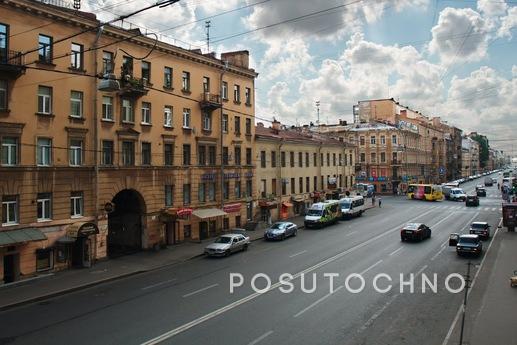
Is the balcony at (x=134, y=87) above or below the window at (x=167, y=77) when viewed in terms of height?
below

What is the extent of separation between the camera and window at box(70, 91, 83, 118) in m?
28.1

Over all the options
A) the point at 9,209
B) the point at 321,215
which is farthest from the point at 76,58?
the point at 321,215

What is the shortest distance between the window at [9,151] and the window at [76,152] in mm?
3440

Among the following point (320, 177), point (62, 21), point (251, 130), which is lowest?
point (320, 177)

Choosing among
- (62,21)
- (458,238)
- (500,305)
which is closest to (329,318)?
(500,305)

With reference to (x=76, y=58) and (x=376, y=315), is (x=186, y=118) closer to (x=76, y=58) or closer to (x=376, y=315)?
(x=76, y=58)

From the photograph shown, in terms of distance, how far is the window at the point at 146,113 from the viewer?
3331 cm

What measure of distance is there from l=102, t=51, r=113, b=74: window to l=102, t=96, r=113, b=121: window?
69.0 inches

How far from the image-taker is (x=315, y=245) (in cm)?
3478

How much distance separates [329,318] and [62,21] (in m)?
22.2

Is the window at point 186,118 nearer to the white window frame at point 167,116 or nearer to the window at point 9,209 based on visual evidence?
the white window frame at point 167,116

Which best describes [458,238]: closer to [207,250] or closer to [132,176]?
[207,250]

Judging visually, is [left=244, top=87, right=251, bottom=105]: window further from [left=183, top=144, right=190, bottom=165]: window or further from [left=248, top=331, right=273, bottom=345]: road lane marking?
[left=248, top=331, right=273, bottom=345]: road lane marking

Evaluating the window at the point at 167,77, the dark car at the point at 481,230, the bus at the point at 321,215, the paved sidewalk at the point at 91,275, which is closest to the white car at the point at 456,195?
the bus at the point at 321,215
